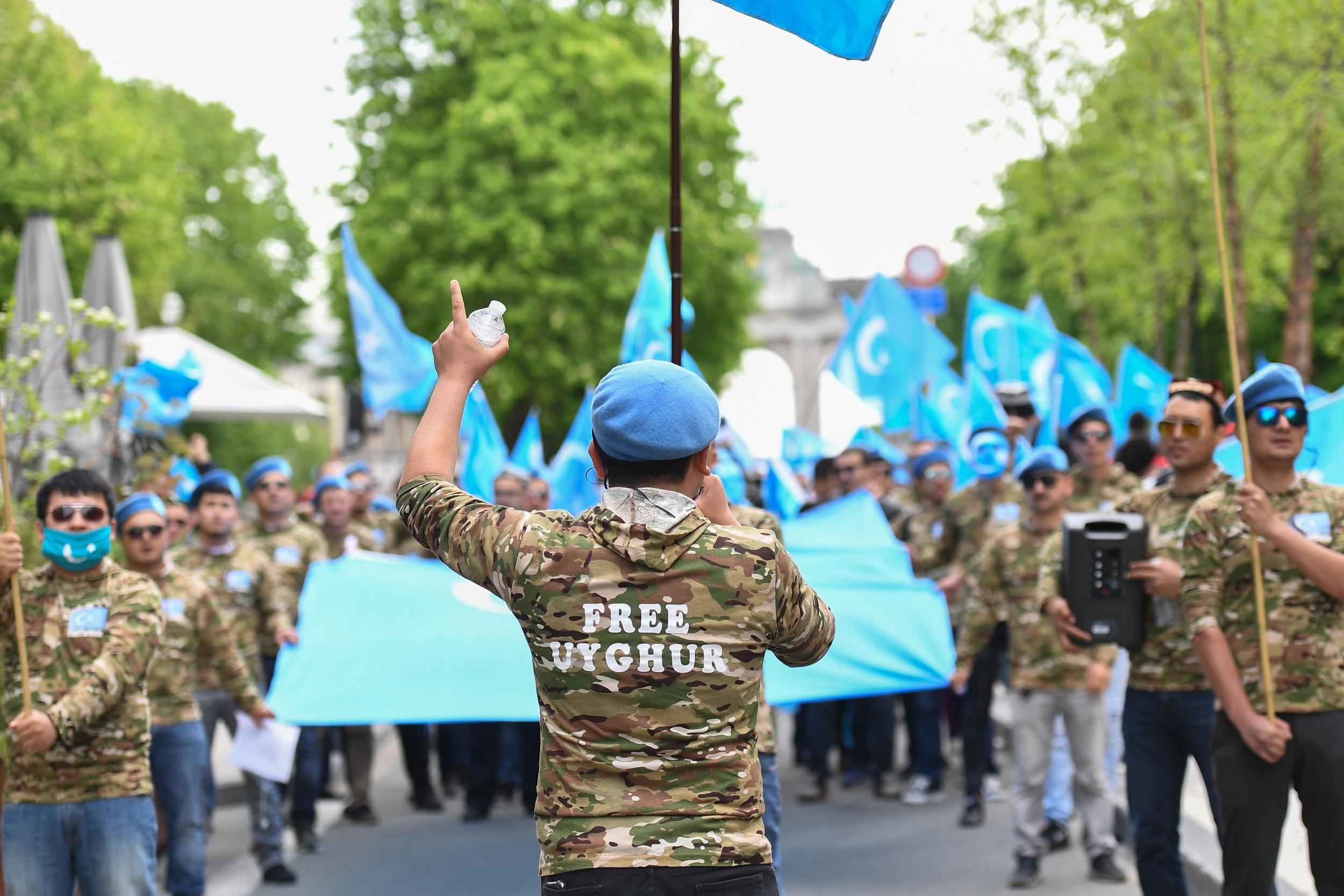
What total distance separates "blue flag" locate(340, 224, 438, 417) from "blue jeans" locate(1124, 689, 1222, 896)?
8.26 m

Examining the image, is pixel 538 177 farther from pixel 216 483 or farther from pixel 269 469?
pixel 216 483

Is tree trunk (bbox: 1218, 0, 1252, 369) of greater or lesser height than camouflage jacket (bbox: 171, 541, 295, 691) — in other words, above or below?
above

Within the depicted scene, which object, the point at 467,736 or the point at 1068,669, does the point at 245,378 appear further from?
the point at 1068,669

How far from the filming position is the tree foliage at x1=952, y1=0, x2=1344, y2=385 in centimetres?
1419

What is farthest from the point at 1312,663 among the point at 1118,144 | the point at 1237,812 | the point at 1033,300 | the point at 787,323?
the point at 787,323

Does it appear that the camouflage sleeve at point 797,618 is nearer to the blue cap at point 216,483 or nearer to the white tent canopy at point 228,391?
the blue cap at point 216,483

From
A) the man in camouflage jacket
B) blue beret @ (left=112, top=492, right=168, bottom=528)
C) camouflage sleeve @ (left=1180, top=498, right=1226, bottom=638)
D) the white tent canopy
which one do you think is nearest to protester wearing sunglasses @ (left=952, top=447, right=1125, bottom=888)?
camouflage sleeve @ (left=1180, top=498, right=1226, bottom=638)

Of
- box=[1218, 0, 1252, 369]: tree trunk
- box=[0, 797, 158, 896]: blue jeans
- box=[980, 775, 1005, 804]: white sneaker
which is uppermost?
box=[1218, 0, 1252, 369]: tree trunk

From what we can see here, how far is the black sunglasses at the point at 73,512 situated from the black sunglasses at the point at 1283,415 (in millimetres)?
3960

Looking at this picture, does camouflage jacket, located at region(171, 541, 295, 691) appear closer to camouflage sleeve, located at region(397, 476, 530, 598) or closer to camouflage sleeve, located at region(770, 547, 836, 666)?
camouflage sleeve, located at region(397, 476, 530, 598)

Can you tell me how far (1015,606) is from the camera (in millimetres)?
8578

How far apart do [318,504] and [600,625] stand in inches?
332

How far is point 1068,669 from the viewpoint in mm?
8078

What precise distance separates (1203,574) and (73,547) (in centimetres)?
380
